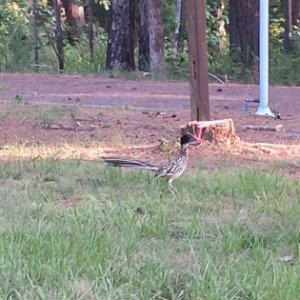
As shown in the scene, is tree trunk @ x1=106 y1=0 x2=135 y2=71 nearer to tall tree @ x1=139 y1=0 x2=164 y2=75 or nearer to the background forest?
the background forest

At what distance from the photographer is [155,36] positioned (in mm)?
18578

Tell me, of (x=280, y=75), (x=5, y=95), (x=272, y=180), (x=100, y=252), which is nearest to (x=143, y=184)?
(x=272, y=180)

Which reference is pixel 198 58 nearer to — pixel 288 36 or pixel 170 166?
pixel 170 166

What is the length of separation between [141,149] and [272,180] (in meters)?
2.07

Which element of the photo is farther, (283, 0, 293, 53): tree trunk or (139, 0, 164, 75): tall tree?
(283, 0, 293, 53): tree trunk

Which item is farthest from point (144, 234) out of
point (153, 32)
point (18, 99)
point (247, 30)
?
point (247, 30)

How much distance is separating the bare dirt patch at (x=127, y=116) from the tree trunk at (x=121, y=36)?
3250 millimetres

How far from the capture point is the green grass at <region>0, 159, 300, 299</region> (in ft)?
13.5

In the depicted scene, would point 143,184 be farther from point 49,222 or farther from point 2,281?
point 2,281

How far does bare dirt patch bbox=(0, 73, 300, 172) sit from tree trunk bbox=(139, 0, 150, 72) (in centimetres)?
318

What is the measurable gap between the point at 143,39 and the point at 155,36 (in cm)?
100

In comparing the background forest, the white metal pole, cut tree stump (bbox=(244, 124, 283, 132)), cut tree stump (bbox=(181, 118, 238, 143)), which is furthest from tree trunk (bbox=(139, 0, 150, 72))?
cut tree stump (bbox=(181, 118, 238, 143))

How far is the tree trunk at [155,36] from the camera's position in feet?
60.5

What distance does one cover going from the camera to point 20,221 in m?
5.23
